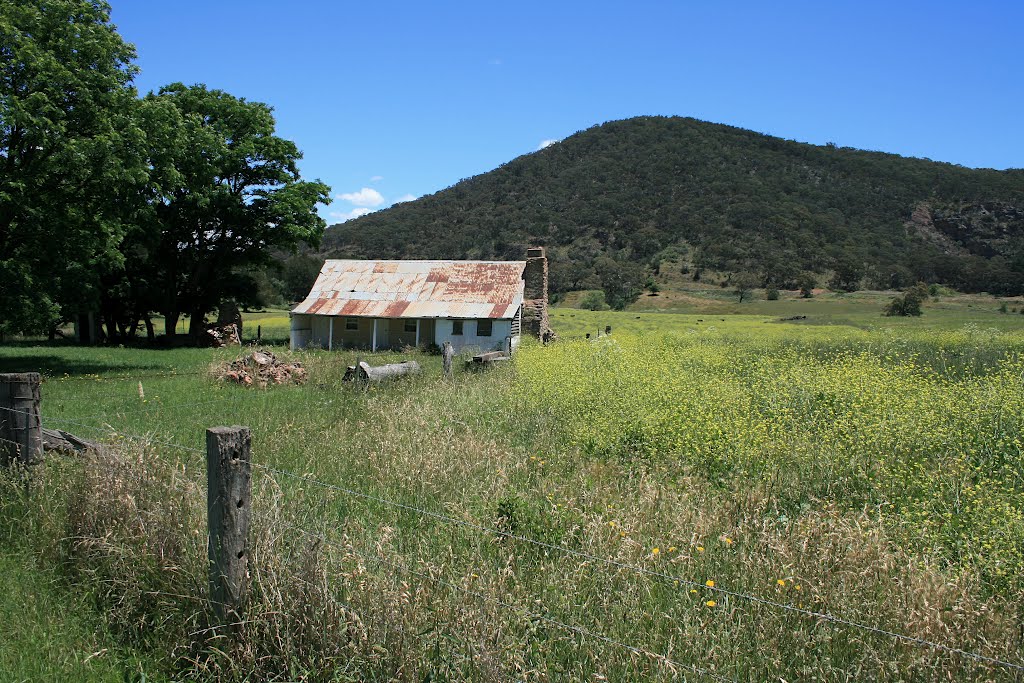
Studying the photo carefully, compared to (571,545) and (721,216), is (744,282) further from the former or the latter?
(571,545)

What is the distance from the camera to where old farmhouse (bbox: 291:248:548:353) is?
2884 cm

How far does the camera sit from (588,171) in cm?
10512

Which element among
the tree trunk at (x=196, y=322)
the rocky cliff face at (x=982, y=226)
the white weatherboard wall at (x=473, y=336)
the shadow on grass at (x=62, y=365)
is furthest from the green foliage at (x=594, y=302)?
the rocky cliff face at (x=982, y=226)

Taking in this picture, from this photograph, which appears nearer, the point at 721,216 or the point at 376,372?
the point at 376,372

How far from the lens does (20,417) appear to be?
5.68m

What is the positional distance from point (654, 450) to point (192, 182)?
90.1ft

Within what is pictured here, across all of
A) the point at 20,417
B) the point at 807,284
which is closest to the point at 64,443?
the point at 20,417

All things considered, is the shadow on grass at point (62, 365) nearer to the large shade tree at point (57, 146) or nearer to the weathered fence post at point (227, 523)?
the large shade tree at point (57, 146)

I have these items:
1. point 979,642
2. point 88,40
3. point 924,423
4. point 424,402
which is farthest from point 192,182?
point 979,642

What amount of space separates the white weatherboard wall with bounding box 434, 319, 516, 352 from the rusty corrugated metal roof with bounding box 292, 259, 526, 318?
51 cm

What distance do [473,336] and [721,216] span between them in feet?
232

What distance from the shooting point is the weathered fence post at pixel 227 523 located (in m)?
3.74

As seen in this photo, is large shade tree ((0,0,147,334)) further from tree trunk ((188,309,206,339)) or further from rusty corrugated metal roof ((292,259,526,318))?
tree trunk ((188,309,206,339))

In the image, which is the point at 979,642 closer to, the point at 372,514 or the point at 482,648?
the point at 482,648
